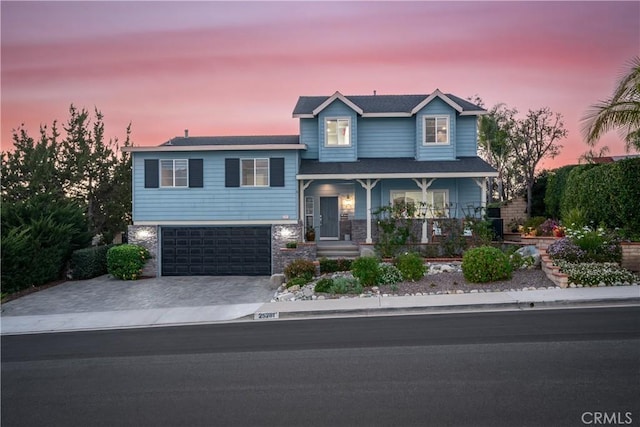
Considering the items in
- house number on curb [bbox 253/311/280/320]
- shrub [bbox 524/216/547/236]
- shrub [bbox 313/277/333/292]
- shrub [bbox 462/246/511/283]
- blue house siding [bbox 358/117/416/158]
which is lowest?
house number on curb [bbox 253/311/280/320]

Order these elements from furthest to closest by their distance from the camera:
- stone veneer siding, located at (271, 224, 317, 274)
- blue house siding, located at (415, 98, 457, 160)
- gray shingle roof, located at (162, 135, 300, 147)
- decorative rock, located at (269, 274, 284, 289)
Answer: gray shingle roof, located at (162, 135, 300, 147) < blue house siding, located at (415, 98, 457, 160) < stone veneer siding, located at (271, 224, 317, 274) < decorative rock, located at (269, 274, 284, 289)

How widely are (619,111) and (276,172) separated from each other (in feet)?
42.7

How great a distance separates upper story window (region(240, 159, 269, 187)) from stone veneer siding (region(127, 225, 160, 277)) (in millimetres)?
4717

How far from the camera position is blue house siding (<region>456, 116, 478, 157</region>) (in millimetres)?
22391

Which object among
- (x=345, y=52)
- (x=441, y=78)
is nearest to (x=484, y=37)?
(x=345, y=52)

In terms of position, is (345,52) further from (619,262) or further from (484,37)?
(619,262)

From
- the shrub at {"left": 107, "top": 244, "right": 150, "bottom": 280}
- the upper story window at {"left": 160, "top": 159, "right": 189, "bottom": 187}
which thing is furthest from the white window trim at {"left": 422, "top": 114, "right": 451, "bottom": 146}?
the shrub at {"left": 107, "top": 244, "right": 150, "bottom": 280}

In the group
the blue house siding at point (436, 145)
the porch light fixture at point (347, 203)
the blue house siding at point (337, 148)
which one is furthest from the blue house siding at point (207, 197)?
the blue house siding at point (436, 145)

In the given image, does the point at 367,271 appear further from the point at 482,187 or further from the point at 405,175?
the point at 482,187

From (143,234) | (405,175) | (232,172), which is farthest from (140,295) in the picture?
(405,175)

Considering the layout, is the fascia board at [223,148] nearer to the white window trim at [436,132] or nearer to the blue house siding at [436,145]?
the blue house siding at [436,145]

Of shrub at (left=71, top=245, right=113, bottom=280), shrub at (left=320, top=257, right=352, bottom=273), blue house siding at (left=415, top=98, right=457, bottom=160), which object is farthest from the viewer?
blue house siding at (left=415, top=98, right=457, bottom=160)

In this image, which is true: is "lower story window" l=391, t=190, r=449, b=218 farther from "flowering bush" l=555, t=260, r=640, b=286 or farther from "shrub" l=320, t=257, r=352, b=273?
"flowering bush" l=555, t=260, r=640, b=286

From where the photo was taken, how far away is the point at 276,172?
20297 millimetres
